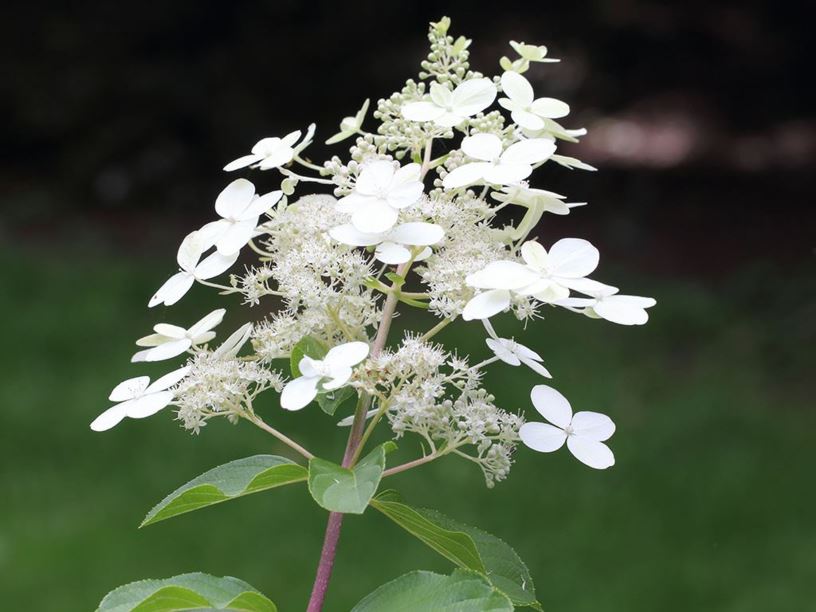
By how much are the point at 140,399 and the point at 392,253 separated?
0.99 ft

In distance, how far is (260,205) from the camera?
104 centimetres

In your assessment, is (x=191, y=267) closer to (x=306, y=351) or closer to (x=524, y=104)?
(x=306, y=351)

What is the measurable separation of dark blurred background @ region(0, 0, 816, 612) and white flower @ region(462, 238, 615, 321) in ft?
8.73

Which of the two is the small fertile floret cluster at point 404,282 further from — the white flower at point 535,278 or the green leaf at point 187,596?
the green leaf at point 187,596

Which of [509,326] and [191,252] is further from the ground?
[509,326]

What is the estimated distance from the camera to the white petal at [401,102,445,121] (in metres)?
1.04

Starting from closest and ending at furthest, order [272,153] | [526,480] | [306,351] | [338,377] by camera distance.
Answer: [338,377], [306,351], [272,153], [526,480]

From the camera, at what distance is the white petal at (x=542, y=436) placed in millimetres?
1002

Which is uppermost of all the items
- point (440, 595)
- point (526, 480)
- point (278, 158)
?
point (526, 480)

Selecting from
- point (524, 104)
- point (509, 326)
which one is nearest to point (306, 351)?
point (524, 104)

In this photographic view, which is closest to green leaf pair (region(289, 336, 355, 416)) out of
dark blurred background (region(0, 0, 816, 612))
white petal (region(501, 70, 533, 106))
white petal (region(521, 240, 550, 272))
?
white petal (region(521, 240, 550, 272))

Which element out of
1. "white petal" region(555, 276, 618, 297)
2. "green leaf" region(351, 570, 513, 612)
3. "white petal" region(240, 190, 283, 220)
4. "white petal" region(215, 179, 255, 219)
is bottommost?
"green leaf" region(351, 570, 513, 612)

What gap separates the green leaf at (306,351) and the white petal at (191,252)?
15 centimetres

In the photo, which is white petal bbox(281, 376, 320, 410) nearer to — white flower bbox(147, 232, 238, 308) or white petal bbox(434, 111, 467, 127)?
white flower bbox(147, 232, 238, 308)
